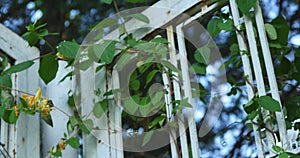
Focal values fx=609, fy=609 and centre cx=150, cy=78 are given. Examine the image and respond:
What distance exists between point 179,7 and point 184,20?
40 millimetres

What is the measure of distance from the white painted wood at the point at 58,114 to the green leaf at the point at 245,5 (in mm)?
710

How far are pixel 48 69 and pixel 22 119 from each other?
0.21 meters

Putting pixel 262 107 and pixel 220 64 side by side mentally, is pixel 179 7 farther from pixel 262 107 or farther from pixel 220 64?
pixel 262 107

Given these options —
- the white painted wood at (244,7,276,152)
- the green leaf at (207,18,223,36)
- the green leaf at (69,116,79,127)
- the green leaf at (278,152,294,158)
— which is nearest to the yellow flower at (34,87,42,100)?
the green leaf at (69,116,79,127)

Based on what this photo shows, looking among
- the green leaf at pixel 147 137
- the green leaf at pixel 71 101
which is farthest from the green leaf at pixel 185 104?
the green leaf at pixel 71 101

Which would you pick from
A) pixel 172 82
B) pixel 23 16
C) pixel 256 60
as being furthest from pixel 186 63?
pixel 23 16

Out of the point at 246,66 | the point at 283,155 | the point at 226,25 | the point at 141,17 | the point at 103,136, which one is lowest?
the point at 283,155

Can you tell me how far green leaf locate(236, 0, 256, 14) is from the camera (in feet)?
4.77

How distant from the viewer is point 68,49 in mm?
1654

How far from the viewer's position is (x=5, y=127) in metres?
1.84

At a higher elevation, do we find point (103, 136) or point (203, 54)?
point (203, 54)

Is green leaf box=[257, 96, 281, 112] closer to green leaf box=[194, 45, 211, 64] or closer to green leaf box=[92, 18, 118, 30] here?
green leaf box=[194, 45, 211, 64]

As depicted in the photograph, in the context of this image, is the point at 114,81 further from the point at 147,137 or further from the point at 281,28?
the point at 281,28

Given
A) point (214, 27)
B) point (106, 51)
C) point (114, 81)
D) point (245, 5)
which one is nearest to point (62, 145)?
point (114, 81)
